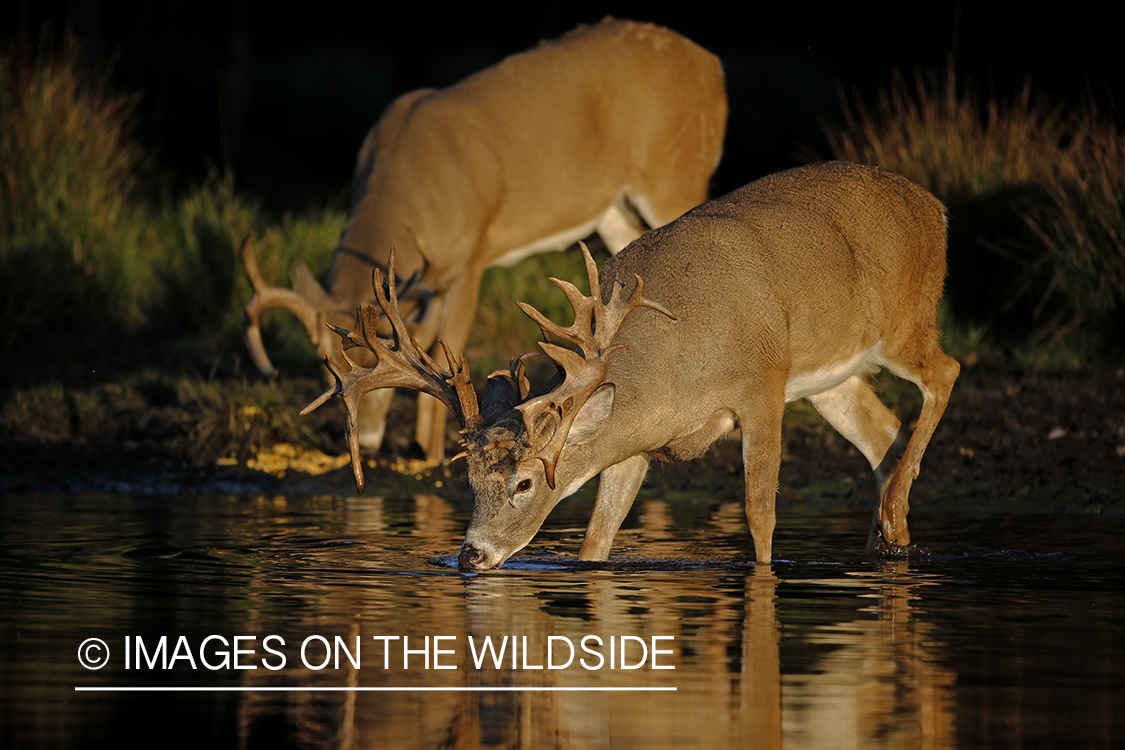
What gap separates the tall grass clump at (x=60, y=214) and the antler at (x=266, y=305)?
3070mm

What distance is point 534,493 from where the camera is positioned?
27.6 ft

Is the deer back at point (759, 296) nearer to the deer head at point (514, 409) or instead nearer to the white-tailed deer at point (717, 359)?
the white-tailed deer at point (717, 359)

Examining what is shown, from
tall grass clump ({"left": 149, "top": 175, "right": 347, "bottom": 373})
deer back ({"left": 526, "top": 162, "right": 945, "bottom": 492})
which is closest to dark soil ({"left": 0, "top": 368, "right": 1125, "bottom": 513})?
deer back ({"left": 526, "top": 162, "right": 945, "bottom": 492})

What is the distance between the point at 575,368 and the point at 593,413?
0.33 m

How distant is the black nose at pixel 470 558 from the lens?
27.3 ft

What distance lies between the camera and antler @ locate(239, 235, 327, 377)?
1270cm

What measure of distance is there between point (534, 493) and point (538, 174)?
655 cm

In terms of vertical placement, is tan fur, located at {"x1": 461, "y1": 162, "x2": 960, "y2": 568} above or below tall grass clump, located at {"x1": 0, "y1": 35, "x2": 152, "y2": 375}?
below

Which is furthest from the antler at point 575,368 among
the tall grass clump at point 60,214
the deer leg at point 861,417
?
the tall grass clump at point 60,214

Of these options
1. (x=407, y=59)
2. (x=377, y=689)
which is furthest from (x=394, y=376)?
(x=407, y=59)

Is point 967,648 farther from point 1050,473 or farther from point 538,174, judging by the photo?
point 538,174

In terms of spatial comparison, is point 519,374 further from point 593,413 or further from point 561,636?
point 561,636

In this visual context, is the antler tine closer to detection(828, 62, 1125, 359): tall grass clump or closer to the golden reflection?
the golden reflection
